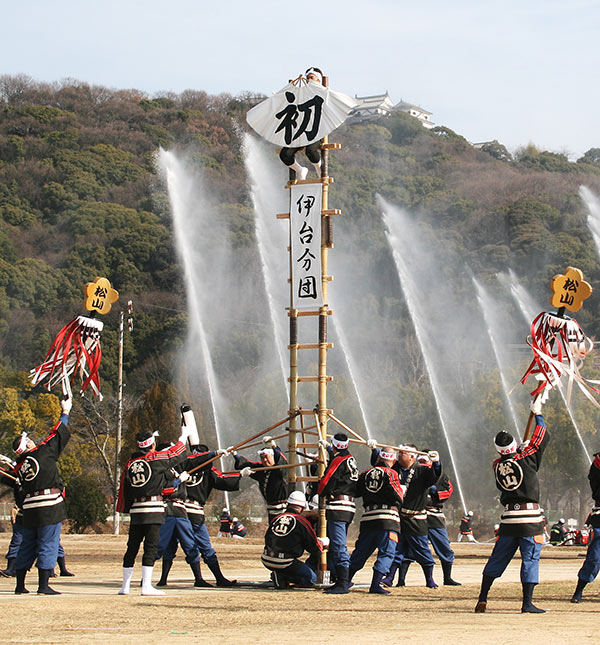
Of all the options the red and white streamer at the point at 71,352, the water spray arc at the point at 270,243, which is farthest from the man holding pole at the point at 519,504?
the water spray arc at the point at 270,243

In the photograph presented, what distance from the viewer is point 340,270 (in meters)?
69.7

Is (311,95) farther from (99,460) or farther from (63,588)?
(99,460)

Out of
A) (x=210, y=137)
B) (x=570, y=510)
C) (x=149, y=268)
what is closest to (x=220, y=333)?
(x=149, y=268)

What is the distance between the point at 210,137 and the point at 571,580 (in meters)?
76.4

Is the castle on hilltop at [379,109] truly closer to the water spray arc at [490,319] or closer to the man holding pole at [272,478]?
the water spray arc at [490,319]

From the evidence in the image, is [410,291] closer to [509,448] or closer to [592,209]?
[592,209]

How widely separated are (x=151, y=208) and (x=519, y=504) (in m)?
65.7

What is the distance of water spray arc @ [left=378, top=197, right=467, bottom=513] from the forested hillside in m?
1.60

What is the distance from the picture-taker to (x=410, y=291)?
2586 inches

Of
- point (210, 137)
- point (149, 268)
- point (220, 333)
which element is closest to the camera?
point (220, 333)

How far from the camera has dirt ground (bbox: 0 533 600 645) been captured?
887cm

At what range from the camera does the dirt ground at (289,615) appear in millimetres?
8867

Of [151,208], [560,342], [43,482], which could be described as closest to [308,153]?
[560,342]

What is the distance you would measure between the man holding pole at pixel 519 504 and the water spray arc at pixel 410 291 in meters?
28.2
